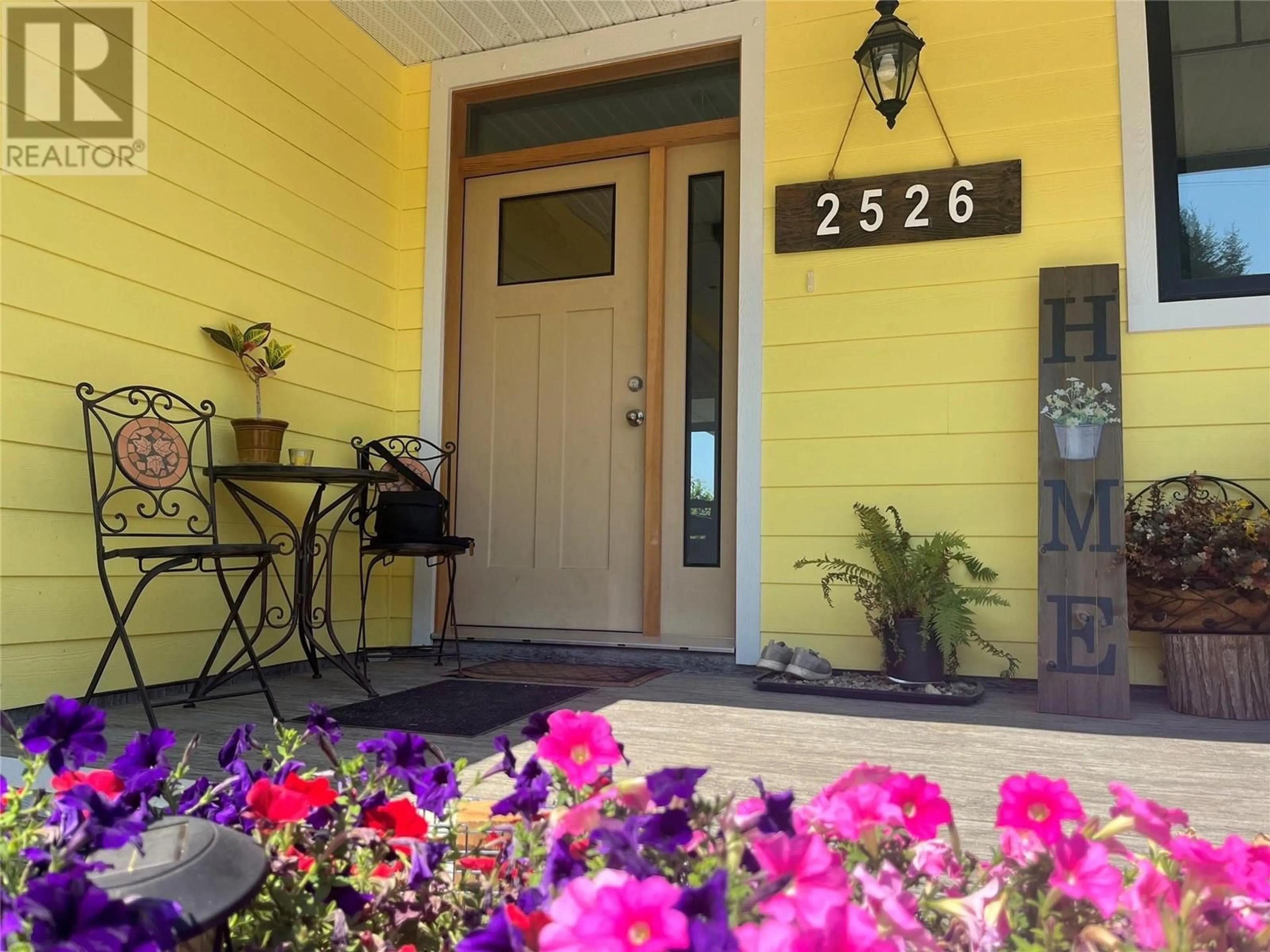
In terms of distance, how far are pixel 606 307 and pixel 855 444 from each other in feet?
→ 4.24

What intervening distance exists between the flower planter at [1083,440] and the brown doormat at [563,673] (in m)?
1.63

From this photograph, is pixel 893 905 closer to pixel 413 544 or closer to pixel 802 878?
pixel 802 878

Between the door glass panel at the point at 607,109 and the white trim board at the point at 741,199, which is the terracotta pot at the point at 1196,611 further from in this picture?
the door glass panel at the point at 607,109

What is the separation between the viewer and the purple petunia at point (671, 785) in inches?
24.0

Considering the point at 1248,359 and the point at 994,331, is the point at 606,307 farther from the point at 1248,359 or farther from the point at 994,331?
the point at 1248,359

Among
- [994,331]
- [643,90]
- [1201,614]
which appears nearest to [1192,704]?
[1201,614]

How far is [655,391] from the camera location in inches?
153

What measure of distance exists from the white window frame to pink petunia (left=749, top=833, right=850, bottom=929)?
3.16 metres

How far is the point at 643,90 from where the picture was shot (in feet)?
13.4

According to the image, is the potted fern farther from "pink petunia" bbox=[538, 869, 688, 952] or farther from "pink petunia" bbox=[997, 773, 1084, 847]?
"pink petunia" bbox=[538, 869, 688, 952]

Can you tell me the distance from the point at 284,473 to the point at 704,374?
5.91ft

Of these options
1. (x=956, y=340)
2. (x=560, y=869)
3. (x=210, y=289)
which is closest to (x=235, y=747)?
(x=560, y=869)

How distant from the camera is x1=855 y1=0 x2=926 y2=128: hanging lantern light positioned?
3303mm

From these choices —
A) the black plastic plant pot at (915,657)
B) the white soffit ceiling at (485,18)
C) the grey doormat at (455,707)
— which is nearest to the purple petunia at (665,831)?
the grey doormat at (455,707)
